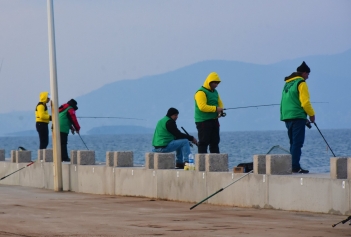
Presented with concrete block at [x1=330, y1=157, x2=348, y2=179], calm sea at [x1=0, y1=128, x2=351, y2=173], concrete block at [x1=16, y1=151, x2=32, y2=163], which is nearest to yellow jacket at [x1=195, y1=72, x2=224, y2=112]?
calm sea at [x1=0, y1=128, x2=351, y2=173]

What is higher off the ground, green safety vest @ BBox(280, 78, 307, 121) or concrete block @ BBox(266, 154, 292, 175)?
green safety vest @ BBox(280, 78, 307, 121)

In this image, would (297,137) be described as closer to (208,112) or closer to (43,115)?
(208,112)

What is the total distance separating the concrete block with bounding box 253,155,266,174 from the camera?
1470 cm

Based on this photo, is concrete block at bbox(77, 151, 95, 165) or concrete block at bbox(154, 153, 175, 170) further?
concrete block at bbox(77, 151, 95, 165)

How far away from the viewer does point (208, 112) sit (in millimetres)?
17094

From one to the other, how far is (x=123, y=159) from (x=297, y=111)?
410 cm

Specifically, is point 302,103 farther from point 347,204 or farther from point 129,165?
point 129,165

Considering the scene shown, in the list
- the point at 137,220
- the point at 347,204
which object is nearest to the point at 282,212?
the point at 347,204

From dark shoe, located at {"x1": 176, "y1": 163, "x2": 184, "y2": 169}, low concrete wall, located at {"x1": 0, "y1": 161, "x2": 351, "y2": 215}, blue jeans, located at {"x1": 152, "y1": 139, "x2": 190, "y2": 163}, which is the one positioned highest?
blue jeans, located at {"x1": 152, "y1": 139, "x2": 190, "y2": 163}

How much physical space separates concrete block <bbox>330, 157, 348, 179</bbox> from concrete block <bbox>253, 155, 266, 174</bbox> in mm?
1519

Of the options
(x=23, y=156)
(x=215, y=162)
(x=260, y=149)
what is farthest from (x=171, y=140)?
(x=260, y=149)

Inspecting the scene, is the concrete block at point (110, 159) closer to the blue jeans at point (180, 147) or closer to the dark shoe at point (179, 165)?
the blue jeans at point (180, 147)

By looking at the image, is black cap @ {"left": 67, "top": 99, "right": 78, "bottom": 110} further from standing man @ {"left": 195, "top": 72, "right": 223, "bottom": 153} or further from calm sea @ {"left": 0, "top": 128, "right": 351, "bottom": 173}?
standing man @ {"left": 195, "top": 72, "right": 223, "bottom": 153}

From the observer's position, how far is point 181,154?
18.9 meters
